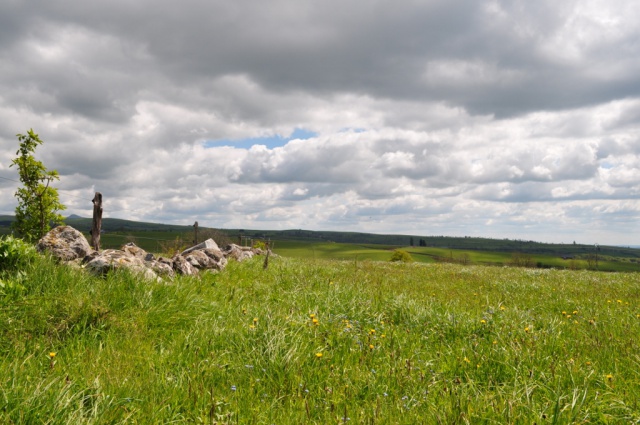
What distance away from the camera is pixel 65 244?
1144 cm

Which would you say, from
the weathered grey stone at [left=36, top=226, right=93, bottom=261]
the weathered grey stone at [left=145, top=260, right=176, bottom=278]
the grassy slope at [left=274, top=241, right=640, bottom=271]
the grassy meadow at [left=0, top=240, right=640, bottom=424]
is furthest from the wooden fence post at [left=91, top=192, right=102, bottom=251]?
the grassy slope at [left=274, top=241, right=640, bottom=271]

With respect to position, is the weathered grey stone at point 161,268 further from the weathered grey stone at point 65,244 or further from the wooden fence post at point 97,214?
the wooden fence post at point 97,214

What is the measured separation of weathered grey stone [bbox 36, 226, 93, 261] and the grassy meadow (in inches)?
123

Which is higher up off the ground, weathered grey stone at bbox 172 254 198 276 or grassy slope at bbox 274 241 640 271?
weathered grey stone at bbox 172 254 198 276

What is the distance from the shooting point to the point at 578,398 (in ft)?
13.7

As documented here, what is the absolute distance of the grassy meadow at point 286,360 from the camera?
3.86 meters

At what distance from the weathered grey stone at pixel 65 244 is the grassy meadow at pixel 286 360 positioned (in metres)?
3.12

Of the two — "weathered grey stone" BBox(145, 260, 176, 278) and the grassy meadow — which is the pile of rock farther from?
the grassy meadow

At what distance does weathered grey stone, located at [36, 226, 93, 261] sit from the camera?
1084 cm

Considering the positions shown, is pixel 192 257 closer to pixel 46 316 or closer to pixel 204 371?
pixel 46 316

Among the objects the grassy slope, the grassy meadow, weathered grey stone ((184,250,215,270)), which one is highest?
weathered grey stone ((184,250,215,270))

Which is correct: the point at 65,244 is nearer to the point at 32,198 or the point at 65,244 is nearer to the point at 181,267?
the point at 181,267

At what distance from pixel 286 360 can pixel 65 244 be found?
9550mm

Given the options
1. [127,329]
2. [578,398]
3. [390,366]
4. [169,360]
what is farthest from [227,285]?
[578,398]
